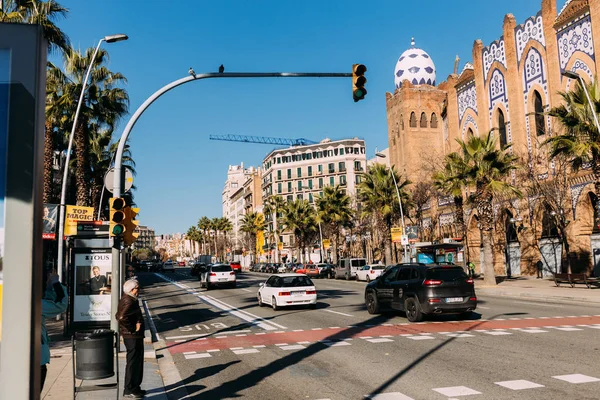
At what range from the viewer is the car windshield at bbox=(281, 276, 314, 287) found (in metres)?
21.8

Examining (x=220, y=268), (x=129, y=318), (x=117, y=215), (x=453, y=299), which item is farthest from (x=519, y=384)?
(x=220, y=268)

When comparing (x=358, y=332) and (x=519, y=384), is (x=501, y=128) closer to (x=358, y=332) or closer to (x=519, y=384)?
(x=358, y=332)

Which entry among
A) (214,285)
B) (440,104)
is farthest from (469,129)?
(214,285)

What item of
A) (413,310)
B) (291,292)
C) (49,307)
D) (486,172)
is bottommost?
(413,310)

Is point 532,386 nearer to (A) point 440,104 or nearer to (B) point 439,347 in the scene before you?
(B) point 439,347

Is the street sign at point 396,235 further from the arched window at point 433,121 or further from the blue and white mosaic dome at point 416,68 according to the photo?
the blue and white mosaic dome at point 416,68

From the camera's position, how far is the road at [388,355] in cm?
826

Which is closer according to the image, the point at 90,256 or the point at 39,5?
the point at 90,256

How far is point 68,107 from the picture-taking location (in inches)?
1092

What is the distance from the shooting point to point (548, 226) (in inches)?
1476

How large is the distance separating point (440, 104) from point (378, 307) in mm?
44441

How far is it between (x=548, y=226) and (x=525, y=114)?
859cm

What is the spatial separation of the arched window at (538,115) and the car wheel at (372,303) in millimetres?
25342

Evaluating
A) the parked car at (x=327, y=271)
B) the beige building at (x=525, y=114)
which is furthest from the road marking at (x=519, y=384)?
the parked car at (x=327, y=271)
